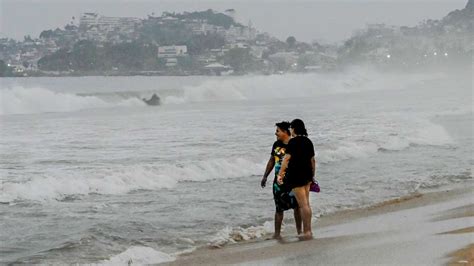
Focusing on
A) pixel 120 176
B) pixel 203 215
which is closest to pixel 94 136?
pixel 120 176

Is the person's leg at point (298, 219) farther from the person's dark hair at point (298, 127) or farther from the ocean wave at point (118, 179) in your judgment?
the ocean wave at point (118, 179)

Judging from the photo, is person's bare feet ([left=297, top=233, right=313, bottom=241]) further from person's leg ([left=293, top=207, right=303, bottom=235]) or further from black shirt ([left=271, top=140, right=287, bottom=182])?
black shirt ([left=271, top=140, right=287, bottom=182])

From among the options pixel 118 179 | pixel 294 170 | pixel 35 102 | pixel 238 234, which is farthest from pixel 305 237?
pixel 35 102

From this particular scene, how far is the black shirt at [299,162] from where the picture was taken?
32.4 ft

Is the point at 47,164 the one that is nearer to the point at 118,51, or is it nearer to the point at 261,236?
the point at 261,236

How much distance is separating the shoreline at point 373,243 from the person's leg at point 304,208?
166mm

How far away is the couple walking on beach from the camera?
9.89m

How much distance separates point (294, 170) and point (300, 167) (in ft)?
0.25

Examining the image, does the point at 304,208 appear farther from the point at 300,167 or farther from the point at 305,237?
the point at 300,167

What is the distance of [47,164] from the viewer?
1894 centimetres

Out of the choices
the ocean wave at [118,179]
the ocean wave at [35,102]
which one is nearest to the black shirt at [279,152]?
the ocean wave at [118,179]

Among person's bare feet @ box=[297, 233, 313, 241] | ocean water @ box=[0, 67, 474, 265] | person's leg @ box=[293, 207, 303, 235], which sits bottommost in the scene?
ocean water @ box=[0, 67, 474, 265]

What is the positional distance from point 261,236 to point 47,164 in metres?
9.32

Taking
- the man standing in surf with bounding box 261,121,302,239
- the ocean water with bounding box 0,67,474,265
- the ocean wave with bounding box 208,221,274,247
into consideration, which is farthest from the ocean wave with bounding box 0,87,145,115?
the man standing in surf with bounding box 261,121,302,239
